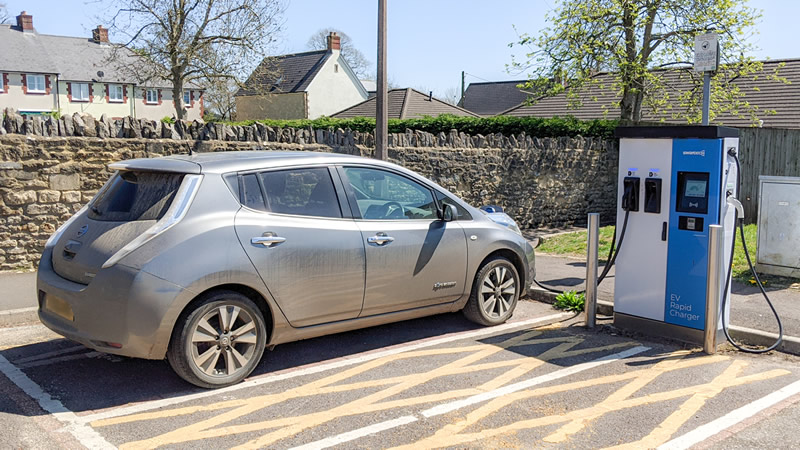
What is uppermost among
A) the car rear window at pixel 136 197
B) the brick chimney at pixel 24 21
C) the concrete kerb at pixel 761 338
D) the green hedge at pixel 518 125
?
the brick chimney at pixel 24 21

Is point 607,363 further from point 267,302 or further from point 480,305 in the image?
point 267,302

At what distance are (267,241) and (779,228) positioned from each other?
7.05 metres

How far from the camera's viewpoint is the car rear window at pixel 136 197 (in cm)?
515

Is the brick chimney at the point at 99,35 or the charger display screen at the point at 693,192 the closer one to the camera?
the charger display screen at the point at 693,192

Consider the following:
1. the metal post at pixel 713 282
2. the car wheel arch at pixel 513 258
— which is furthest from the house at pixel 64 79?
the metal post at pixel 713 282

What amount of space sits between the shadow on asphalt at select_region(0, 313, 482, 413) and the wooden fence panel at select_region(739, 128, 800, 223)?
462 inches

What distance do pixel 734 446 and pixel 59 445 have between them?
13.5 feet

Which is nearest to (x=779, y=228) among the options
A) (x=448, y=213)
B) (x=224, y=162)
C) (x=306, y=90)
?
(x=448, y=213)

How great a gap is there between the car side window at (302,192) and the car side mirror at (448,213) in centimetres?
112

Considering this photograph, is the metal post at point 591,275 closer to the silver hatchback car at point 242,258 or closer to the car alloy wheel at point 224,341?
the silver hatchback car at point 242,258

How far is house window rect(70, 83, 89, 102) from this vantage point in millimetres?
60369

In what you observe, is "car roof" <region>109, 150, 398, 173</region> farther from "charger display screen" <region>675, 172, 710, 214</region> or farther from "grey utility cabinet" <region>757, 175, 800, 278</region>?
"grey utility cabinet" <region>757, 175, 800, 278</region>

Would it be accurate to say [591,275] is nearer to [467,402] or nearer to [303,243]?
[467,402]

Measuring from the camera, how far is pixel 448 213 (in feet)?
21.1
